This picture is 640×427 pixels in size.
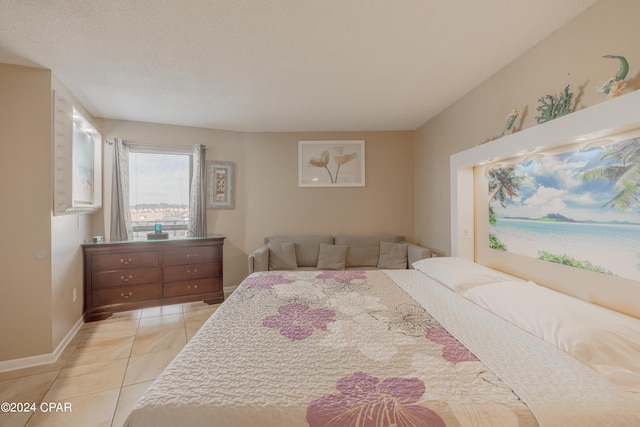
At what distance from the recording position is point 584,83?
1.53 m

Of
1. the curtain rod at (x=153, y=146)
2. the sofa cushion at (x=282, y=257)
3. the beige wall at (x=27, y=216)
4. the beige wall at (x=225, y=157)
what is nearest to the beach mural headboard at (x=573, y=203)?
the sofa cushion at (x=282, y=257)

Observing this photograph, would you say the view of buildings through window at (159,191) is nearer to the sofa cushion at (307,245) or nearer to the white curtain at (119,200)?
the white curtain at (119,200)

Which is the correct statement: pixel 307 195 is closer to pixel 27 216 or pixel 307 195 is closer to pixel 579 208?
pixel 27 216

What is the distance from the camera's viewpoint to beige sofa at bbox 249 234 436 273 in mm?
3605

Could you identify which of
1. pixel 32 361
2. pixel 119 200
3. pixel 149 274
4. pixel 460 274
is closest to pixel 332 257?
pixel 460 274

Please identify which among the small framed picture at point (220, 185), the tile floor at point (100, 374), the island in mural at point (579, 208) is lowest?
the tile floor at point (100, 374)

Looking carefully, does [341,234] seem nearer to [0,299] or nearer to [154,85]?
[154,85]

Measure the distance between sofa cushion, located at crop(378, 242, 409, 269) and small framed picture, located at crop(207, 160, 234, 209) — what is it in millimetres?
2396

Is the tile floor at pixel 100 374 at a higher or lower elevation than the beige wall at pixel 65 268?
lower

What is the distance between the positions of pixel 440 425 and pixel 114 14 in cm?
259

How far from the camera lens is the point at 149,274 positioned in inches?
129

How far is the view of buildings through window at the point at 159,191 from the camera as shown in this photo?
146 inches

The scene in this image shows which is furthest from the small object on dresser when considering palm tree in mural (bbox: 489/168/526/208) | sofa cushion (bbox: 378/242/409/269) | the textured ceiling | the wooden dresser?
palm tree in mural (bbox: 489/168/526/208)

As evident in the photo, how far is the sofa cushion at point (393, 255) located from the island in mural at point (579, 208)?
60.8 inches
